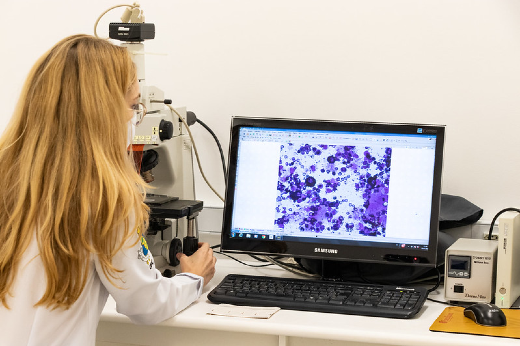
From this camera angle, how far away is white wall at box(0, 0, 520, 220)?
6.06ft

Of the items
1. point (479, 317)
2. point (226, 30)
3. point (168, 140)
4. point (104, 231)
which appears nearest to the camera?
point (104, 231)

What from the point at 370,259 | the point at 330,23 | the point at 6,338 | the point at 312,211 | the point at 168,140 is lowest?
the point at 6,338

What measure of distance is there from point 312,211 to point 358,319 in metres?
0.34

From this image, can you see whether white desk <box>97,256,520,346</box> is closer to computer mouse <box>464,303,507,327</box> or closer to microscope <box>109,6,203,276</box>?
computer mouse <box>464,303,507,327</box>

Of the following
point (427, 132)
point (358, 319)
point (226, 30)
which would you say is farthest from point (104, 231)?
point (226, 30)

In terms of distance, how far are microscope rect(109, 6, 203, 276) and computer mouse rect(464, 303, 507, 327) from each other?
71 cm

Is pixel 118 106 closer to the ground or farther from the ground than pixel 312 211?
farther from the ground

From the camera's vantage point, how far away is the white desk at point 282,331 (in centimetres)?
131

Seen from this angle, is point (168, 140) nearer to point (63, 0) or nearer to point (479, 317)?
point (63, 0)

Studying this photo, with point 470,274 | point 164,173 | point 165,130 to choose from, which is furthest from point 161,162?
point 470,274

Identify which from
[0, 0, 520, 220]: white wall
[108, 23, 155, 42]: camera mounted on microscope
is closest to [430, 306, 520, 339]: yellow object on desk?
[0, 0, 520, 220]: white wall

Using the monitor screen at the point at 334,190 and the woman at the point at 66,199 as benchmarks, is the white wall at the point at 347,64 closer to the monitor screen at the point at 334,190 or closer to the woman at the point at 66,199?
the monitor screen at the point at 334,190

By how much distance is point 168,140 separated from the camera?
70.5 inches

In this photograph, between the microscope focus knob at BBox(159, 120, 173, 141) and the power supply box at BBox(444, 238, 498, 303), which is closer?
the power supply box at BBox(444, 238, 498, 303)
